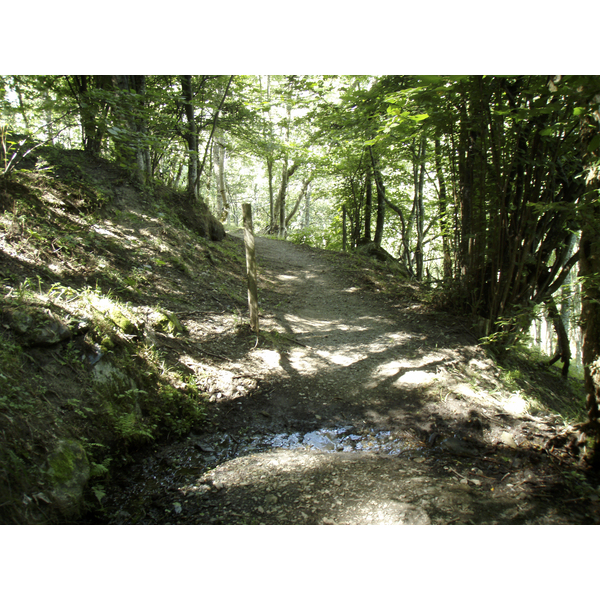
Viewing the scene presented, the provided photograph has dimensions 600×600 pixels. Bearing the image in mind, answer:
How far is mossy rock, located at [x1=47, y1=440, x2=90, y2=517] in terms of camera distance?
2336 millimetres

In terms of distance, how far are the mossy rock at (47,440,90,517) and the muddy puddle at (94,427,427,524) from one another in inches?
9.5

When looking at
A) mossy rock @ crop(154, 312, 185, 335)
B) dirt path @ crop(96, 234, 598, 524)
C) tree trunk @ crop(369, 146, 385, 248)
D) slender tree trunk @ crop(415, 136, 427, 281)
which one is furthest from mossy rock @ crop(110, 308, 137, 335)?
tree trunk @ crop(369, 146, 385, 248)

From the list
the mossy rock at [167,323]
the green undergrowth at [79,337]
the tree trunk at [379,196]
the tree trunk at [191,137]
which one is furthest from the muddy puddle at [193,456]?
the tree trunk at [379,196]

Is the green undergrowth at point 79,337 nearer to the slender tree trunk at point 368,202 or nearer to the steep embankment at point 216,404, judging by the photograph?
the steep embankment at point 216,404

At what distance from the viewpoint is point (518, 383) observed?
196 inches

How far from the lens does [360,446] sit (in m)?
3.80

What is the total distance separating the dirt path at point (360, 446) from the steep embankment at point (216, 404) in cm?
2

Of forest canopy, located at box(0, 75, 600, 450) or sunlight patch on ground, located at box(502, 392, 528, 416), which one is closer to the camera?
forest canopy, located at box(0, 75, 600, 450)

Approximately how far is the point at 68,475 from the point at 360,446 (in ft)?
9.27

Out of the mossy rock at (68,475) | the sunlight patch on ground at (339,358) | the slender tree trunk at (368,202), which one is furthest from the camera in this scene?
the slender tree trunk at (368,202)

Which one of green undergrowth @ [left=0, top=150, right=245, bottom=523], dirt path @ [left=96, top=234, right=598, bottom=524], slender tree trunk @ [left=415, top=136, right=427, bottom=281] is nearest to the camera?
green undergrowth @ [left=0, top=150, right=245, bottom=523]

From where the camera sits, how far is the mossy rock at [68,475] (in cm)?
234

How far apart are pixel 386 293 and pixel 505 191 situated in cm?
459

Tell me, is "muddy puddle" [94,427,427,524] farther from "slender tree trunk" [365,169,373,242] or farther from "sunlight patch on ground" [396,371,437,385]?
"slender tree trunk" [365,169,373,242]
